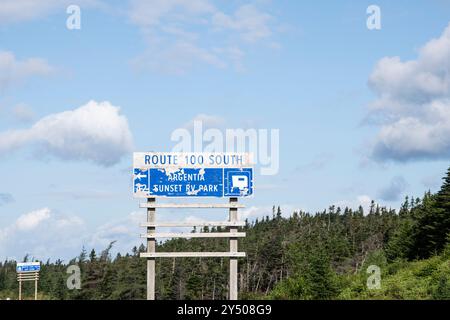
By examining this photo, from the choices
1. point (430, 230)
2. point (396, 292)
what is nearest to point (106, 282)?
point (430, 230)

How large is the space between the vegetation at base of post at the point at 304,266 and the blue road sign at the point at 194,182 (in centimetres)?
1264

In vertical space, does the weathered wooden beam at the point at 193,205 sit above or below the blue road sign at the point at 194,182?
below

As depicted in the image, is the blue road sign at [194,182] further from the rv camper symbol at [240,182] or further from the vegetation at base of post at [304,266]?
the vegetation at base of post at [304,266]

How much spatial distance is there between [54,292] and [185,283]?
20.4m

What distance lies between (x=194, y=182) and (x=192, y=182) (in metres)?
0.09

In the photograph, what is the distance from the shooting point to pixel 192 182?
94.8 feet

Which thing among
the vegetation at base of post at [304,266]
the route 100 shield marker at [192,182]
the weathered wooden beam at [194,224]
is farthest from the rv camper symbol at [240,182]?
the vegetation at base of post at [304,266]

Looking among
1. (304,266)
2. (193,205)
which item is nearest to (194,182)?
(193,205)

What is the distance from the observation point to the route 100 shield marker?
28781mm

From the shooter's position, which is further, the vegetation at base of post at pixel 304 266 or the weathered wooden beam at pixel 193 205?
the vegetation at base of post at pixel 304 266

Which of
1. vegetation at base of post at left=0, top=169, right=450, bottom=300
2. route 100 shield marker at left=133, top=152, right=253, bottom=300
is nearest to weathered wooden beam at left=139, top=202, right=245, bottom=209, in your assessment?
route 100 shield marker at left=133, top=152, right=253, bottom=300

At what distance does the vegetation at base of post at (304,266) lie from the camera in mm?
51688

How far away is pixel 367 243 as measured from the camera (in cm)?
12138
